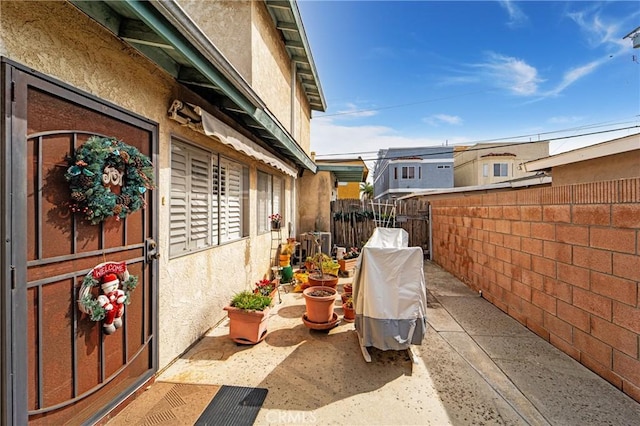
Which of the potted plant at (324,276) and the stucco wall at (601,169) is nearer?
the stucco wall at (601,169)

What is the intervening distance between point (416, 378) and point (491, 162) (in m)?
28.3

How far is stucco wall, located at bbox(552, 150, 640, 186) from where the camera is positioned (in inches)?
162

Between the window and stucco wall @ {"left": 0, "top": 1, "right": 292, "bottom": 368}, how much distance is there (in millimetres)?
174

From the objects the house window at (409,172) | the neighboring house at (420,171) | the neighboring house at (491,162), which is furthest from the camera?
the house window at (409,172)

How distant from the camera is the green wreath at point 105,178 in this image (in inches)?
75.1

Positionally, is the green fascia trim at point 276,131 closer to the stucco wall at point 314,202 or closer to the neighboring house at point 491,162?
the stucco wall at point 314,202

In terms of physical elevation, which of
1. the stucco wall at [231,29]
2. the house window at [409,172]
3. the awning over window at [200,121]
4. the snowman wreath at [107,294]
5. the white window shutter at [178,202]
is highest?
the house window at [409,172]

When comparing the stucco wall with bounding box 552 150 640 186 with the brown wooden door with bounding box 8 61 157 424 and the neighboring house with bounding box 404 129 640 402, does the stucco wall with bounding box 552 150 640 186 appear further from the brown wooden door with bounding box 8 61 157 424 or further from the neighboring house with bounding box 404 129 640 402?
the brown wooden door with bounding box 8 61 157 424

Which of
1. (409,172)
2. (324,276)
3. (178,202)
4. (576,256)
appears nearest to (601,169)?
(576,256)

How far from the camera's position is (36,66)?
169 cm

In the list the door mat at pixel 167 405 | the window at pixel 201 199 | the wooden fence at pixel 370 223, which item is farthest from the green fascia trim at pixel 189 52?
the wooden fence at pixel 370 223

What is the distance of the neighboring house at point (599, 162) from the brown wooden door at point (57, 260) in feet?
20.6

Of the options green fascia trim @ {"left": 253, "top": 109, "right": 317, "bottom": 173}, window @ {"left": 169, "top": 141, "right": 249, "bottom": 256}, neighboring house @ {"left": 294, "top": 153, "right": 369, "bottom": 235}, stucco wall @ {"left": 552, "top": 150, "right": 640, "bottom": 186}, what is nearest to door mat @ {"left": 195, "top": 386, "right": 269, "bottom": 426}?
window @ {"left": 169, "top": 141, "right": 249, "bottom": 256}

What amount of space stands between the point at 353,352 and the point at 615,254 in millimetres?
2923
